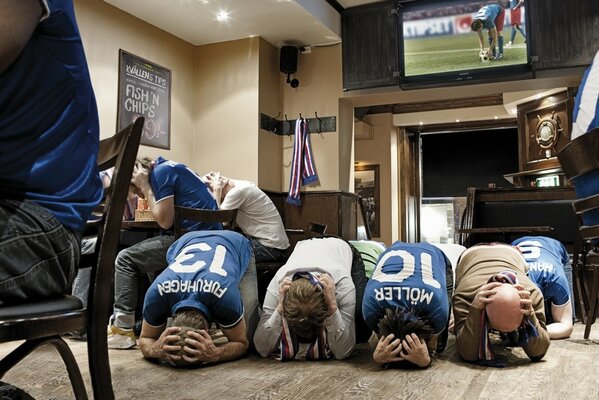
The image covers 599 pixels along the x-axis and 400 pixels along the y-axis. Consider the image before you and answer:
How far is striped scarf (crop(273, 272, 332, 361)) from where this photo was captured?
104 inches

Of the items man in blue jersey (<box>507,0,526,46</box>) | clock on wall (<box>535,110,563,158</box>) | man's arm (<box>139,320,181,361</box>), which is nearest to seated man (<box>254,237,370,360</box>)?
man's arm (<box>139,320,181,361</box>)

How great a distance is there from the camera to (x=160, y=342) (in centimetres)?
251

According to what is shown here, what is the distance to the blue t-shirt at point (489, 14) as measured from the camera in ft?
19.2

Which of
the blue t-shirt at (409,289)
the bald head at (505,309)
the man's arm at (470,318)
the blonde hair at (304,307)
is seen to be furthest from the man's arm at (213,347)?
the bald head at (505,309)

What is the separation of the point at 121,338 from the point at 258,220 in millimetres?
1282

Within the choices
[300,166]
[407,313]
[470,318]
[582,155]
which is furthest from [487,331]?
[300,166]

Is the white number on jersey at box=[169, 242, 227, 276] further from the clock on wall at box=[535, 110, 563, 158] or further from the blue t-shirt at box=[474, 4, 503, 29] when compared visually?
the clock on wall at box=[535, 110, 563, 158]

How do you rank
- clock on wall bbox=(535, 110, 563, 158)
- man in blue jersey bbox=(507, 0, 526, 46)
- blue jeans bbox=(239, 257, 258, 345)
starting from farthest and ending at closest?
clock on wall bbox=(535, 110, 563, 158) → man in blue jersey bbox=(507, 0, 526, 46) → blue jeans bbox=(239, 257, 258, 345)

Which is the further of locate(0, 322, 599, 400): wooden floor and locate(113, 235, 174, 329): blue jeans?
locate(113, 235, 174, 329): blue jeans

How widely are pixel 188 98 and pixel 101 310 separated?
5.73m

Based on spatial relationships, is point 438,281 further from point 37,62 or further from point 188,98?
point 188,98

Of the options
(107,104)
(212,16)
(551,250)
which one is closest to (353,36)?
(212,16)

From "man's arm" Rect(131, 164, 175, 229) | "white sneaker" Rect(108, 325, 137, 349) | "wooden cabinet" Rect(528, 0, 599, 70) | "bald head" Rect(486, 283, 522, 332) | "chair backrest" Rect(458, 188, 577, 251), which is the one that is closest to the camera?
"bald head" Rect(486, 283, 522, 332)

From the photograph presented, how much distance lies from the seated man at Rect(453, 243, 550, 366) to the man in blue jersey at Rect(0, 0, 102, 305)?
72.3 inches
